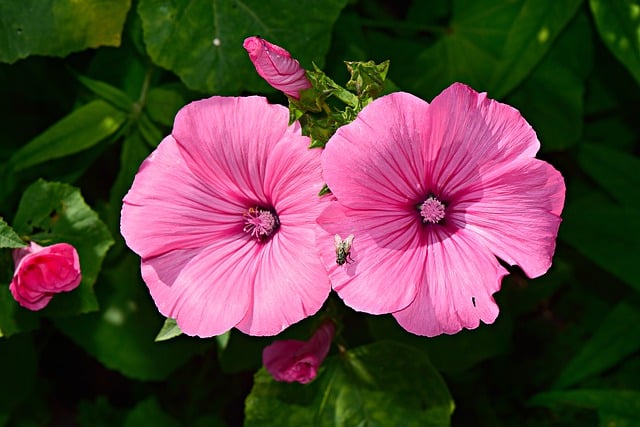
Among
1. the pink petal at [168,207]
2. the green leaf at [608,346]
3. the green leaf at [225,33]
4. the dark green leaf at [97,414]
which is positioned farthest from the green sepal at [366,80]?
the dark green leaf at [97,414]

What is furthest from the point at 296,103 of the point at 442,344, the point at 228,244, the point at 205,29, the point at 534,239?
the point at 442,344

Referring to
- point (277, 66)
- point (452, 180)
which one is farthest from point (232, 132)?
point (452, 180)

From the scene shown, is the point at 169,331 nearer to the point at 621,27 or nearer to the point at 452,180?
the point at 452,180

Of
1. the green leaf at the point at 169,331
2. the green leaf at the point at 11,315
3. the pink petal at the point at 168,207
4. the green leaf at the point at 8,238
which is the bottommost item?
the green leaf at the point at 11,315

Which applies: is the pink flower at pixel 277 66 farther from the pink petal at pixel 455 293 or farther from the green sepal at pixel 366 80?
the pink petal at pixel 455 293

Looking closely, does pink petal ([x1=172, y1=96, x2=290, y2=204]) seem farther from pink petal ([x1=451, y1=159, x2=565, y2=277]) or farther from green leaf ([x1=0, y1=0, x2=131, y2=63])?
green leaf ([x1=0, y1=0, x2=131, y2=63])
